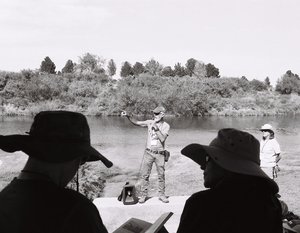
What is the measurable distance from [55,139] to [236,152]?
0.89 meters

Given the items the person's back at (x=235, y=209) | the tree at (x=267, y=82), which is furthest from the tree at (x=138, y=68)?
the person's back at (x=235, y=209)

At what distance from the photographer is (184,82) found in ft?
165

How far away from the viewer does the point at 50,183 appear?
4.56 ft

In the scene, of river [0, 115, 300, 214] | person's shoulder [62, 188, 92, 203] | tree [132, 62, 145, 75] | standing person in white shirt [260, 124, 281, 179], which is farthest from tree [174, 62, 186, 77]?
person's shoulder [62, 188, 92, 203]

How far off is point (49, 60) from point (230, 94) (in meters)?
33.2

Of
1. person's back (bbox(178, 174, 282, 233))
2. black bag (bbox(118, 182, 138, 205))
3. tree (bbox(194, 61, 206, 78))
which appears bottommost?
black bag (bbox(118, 182, 138, 205))

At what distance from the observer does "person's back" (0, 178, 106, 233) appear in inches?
51.4

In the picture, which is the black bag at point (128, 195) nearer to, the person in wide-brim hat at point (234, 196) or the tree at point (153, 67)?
A: the person in wide-brim hat at point (234, 196)

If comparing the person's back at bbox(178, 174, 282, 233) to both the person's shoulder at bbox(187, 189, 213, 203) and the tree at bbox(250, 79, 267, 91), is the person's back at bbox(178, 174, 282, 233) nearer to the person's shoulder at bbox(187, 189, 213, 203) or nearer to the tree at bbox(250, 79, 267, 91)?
the person's shoulder at bbox(187, 189, 213, 203)

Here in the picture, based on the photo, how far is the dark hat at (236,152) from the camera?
69.0 inches

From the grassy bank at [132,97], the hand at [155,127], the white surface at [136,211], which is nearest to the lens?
the white surface at [136,211]

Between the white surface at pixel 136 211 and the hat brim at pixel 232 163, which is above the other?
the hat brim at pixel 232 163

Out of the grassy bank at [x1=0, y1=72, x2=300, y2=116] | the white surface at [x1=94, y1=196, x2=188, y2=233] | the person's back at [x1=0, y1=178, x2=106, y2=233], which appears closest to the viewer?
the person's back at [x1=0, y1=178, x2=106, y2=233]

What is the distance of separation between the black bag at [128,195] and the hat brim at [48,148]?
3.75m
